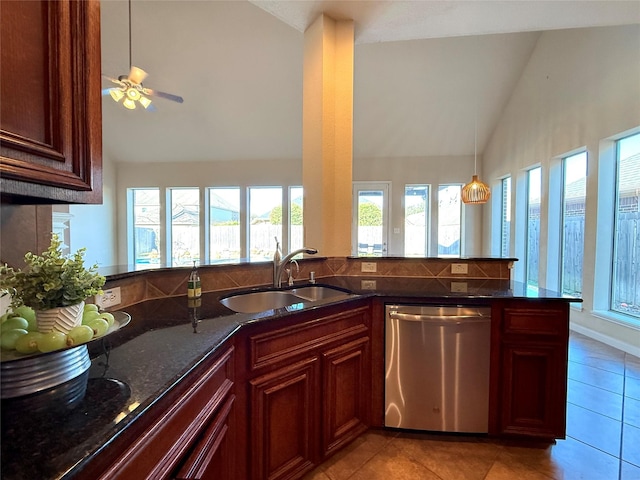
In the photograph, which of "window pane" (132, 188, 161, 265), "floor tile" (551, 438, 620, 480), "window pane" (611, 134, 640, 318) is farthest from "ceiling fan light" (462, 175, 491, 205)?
"window pane" (132, 188, 161, 265)

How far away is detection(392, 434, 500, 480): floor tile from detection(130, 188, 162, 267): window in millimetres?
6823

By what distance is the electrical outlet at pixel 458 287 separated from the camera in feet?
6.52

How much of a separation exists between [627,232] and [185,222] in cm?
738

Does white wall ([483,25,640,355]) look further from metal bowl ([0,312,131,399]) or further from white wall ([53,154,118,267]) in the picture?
white wall ([53,154,118,267])

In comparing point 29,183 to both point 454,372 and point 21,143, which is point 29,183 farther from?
point 454,372

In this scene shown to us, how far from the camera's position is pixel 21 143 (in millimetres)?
613

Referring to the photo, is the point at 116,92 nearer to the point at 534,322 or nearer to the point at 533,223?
the point at 534,322

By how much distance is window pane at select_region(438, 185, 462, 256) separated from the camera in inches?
263

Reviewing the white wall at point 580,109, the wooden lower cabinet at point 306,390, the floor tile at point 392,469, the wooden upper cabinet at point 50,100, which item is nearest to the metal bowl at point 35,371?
the wooden upper cabinet at point 50,100

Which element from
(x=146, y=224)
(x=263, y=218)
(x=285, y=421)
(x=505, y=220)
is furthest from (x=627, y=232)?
(x=146, y=224)

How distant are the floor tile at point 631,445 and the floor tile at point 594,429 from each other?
3cm

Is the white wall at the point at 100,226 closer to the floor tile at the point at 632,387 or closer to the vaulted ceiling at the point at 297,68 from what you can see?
the vaulted ceiling at the point at 297,68

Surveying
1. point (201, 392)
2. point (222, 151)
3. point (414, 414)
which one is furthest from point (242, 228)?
point (201, 392)

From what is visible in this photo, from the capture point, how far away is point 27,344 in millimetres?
676
